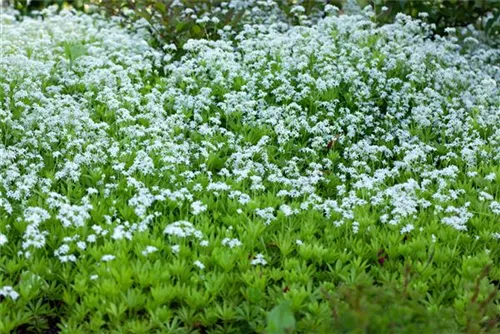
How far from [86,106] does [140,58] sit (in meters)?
1.00

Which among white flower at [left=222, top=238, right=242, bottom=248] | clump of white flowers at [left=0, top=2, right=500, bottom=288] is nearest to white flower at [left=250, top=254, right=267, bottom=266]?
clump of white flowers at [left=0, top=2, right=500, bottom=288]

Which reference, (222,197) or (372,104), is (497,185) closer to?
(372,104)

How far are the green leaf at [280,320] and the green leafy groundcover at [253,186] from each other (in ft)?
0.03

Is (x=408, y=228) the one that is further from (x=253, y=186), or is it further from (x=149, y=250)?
(x=149, y=250)

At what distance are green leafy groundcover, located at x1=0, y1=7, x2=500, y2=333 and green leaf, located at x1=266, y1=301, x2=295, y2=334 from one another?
1 cm

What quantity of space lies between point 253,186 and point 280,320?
6.48ft

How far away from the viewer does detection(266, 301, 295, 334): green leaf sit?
4156 mm

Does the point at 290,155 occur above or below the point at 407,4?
below

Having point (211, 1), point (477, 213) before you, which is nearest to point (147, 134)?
point (477, 213)

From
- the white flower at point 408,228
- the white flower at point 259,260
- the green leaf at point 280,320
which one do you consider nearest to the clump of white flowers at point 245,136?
the white flower at point 259,260

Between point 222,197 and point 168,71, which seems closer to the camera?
point 222,197

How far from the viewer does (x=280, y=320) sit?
4188 mm

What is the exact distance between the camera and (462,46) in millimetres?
9828

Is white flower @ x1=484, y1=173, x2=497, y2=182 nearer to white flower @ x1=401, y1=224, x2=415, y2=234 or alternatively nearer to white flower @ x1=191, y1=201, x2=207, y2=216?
white flower @ x1=401, y1=224, x2=415, y2=234
